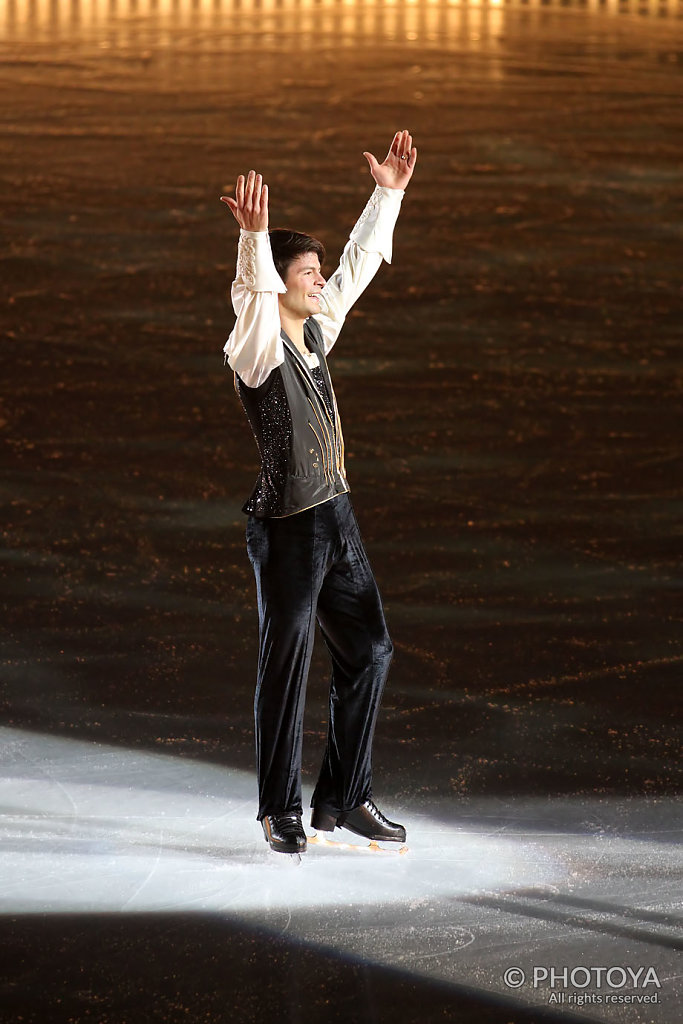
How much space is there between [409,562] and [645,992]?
9.07 ft

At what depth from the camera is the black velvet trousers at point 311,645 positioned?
3.72 metres

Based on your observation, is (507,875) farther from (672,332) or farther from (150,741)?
(672,332)

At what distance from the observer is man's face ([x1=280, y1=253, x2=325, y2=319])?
3.70 metres

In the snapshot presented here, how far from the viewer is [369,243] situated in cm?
405

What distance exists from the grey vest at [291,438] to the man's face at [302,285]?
80 millimetres

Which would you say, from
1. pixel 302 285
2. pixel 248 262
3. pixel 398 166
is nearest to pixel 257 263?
pixel 248 262

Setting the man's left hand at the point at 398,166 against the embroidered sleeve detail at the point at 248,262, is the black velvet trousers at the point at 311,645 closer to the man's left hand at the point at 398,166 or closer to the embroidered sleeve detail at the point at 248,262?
the embroidered sleeve detail at the point at 248,262

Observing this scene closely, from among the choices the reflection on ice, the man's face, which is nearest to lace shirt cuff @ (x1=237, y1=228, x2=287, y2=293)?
the man's face

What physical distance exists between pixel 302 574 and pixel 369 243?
3.03 ft

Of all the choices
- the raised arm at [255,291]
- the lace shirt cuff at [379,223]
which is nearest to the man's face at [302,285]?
the raised arm at [255,291]

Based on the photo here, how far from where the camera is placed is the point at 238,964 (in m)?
3.31

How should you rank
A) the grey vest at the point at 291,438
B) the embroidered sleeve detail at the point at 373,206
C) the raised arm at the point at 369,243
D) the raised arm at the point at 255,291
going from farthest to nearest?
the embroidered sleeve detail at the point at 373,206
the raised arm at the point at 369,243
the grey vest at the point at 291,438
the raised arm at the point at 255,291

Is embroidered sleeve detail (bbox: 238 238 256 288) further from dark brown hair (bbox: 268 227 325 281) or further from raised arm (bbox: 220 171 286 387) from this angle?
dark brown hair (bbox: 268 227 325 281)

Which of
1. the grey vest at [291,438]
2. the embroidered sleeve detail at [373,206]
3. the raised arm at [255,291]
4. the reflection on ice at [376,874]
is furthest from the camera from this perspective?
the embroidered sleeve detail at [373,206]
